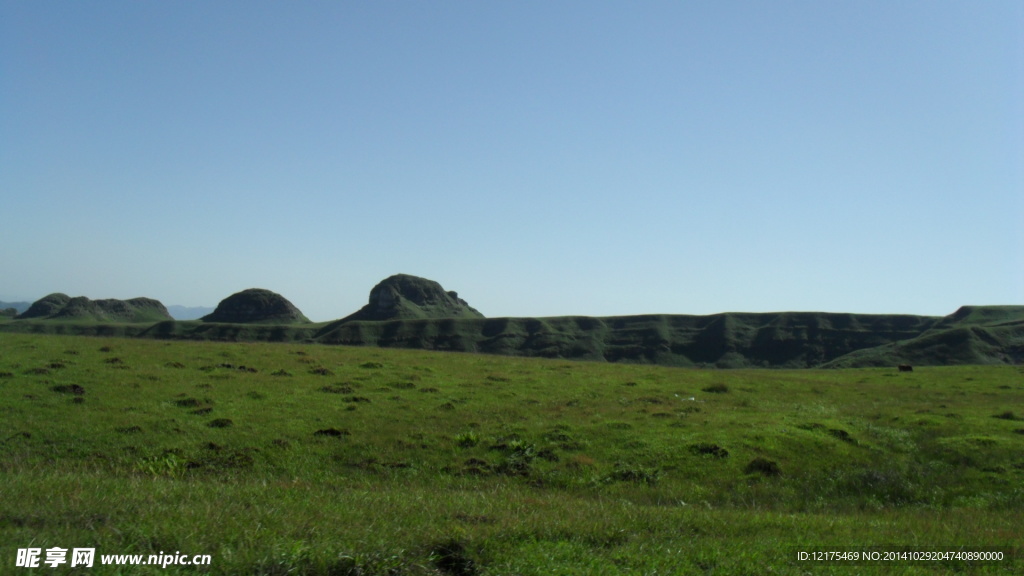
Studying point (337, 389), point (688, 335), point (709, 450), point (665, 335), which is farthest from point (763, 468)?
point (688, 335)

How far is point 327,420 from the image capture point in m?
24.2

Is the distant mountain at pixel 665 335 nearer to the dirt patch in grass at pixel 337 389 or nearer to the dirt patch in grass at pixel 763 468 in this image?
the dirt patch in grass at pixel 337 389

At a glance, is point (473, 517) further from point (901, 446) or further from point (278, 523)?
point (901, 446)

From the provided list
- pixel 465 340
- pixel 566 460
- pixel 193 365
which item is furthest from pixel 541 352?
pixel 566 460

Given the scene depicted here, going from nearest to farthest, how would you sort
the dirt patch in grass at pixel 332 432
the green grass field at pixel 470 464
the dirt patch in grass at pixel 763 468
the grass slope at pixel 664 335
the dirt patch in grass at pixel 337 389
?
the green grass field at pixel 470 464 → the dirt patch in grass at pixel 763 468 → the dirt patch in grass at pixel 332 432 → the dirt patch in grass at pixel 337 389 → the grass slope at pixel 664 335

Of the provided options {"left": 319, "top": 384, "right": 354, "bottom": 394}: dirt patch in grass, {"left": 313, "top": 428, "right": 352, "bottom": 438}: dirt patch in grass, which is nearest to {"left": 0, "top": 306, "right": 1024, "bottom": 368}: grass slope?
{"left": 319, "top": 384, "right": 354, "bottom": 394}: dirt patch in grass

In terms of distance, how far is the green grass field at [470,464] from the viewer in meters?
8.31

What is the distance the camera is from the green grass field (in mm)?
8312

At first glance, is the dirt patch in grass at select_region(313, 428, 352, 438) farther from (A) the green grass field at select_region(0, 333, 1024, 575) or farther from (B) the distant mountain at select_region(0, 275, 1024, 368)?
(B) the distant mountain at select_region(0, 275, 1024, 368)

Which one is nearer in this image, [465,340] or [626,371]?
[626,371]

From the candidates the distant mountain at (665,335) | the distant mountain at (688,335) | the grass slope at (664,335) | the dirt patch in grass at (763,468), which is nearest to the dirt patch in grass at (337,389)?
the dirt patch in grass at (763,468)

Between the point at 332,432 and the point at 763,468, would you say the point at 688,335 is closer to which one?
the point at 763,468

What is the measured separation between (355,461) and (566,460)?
662cm

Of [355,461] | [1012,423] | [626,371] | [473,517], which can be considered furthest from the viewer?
[626,371]
